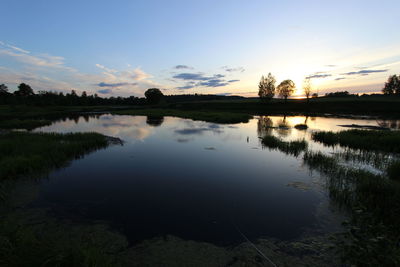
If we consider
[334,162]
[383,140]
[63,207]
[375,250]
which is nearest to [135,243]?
[63,207]

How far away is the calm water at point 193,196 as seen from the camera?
818 centimetres

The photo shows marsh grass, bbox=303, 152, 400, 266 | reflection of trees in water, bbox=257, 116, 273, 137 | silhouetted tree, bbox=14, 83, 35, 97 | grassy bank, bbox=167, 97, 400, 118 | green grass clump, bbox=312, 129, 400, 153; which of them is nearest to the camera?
marsh grass, bbox=303, 152, 400, 266

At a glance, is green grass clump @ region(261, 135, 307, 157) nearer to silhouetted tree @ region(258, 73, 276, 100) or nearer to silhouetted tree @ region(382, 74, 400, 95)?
silhouetted tree @ region(258, 73, 276, 100)

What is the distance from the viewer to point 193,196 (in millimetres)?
11070

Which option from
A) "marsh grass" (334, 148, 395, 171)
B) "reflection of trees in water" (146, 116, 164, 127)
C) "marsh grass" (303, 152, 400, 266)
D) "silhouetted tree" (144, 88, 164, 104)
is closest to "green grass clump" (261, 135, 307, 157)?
"marsh grass" (303, 152, 400, 266)

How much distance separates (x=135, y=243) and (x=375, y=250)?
753 centimetres

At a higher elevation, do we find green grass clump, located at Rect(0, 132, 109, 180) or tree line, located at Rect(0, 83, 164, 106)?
tree line, located at Rect(0, 83, 164, 106)

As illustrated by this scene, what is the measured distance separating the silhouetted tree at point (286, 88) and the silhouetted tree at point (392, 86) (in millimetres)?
62954

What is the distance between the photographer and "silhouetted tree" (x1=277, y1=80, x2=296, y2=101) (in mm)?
118000

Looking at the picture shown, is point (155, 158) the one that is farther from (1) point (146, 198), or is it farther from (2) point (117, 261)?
(2) point (117, 261)

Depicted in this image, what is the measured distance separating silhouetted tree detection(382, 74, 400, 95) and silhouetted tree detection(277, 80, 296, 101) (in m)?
63.0

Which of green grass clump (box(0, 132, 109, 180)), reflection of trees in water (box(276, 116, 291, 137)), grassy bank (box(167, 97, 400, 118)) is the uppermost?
grassy bank (box(167, 97, 400, 118))

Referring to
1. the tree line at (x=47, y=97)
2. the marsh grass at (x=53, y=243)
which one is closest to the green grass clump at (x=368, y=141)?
the marsh grass at (x=53, y=243)

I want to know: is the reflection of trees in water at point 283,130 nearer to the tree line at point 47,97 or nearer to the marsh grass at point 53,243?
the marsh grass at point 53,243
